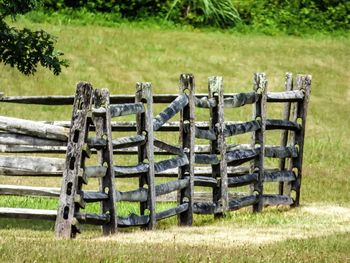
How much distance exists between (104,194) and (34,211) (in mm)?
814

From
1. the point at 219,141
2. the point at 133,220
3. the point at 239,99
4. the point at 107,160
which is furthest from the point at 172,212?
the point at 239,99

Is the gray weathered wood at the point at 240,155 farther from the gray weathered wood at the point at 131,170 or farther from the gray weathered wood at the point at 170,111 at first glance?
the gray weathered wood at the point at 131,170

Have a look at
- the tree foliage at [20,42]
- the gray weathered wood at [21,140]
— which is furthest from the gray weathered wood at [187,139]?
the tree foliage at [20,42]

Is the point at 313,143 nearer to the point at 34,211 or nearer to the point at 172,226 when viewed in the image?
the point at 172,226

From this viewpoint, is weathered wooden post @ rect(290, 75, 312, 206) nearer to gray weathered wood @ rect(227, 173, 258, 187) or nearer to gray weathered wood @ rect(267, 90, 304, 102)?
gray weathered wood @ rect(267, 90, 304, 102)

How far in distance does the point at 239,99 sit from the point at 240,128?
41 centimetres

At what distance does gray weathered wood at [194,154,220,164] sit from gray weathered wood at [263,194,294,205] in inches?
66.0

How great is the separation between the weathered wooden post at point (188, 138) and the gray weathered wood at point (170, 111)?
13 cm

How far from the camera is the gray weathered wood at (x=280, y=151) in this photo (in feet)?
57.4

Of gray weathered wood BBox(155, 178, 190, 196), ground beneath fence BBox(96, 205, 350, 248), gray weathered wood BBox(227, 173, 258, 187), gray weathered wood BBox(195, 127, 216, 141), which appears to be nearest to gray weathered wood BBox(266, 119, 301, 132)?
gray weathered wood BBox(227, 173, 258, 187)

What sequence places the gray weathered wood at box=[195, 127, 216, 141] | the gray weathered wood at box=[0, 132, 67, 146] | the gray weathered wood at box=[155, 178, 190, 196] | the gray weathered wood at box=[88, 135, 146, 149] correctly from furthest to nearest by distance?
the gray weathered wood at box=[195, 127, 216, 141], the gray weathered wood at box=[155, 178, 190, 196], the gray weathered wood at box=[0, 132, 67, 146], the gray weathered wood at box=[88, 135, 146, 149]

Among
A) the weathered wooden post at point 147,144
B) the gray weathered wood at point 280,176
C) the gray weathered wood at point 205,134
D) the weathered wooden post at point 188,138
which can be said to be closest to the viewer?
the weathered wooden post at point 147,144

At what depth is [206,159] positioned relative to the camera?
51.9ft

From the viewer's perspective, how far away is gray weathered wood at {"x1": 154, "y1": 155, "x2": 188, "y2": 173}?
1444cm
